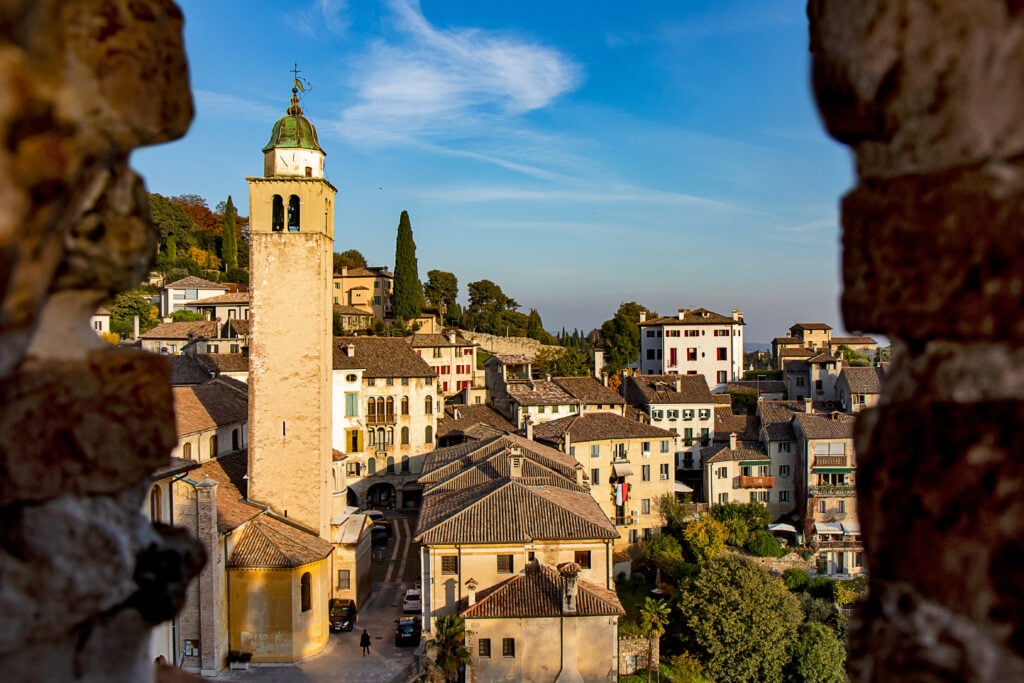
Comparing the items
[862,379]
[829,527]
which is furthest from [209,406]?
[862,379]

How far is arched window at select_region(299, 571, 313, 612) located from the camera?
2491 cm

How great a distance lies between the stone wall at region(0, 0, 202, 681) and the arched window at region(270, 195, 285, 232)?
26553 millimetres

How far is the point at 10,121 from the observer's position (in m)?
1.69

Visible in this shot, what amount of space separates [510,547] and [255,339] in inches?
429

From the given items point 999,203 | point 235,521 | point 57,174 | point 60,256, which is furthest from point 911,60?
point 235,521

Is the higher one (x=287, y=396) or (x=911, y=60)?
(x=911, y=60)

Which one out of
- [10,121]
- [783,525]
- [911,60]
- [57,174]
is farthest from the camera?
[783,525]

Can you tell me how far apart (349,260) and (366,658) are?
244 feet

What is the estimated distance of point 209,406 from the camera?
113 feet

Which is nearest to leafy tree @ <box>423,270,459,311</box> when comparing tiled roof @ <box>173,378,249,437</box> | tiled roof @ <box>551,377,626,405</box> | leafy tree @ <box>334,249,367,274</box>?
leafy tree @ <box>334,249,367,274</box>

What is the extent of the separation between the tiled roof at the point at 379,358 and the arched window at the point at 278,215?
2068cm

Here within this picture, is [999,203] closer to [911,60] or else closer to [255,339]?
[911,60]

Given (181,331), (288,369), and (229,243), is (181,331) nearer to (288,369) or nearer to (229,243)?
(229,243)

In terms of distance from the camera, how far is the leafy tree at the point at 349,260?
3600 inches
